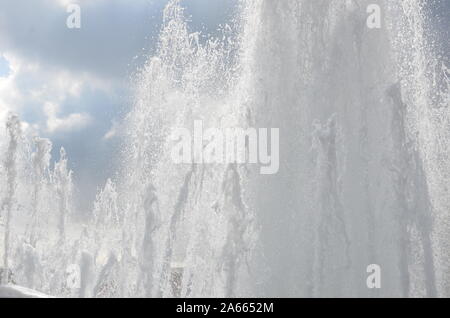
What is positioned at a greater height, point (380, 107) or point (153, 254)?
point (380, 107)

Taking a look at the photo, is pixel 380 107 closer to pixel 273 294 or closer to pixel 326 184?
pixel 326 184

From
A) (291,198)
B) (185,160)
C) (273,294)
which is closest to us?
(273,294)

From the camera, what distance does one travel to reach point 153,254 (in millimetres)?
16750

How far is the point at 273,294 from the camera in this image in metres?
16.5

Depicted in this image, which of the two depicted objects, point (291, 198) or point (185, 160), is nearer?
point (291, 198)

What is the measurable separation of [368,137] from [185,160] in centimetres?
709

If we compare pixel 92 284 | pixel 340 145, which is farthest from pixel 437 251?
pixel 92 284

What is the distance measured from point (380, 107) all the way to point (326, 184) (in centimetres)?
474

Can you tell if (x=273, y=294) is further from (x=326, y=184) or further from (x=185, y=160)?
(x=185, y=160)
